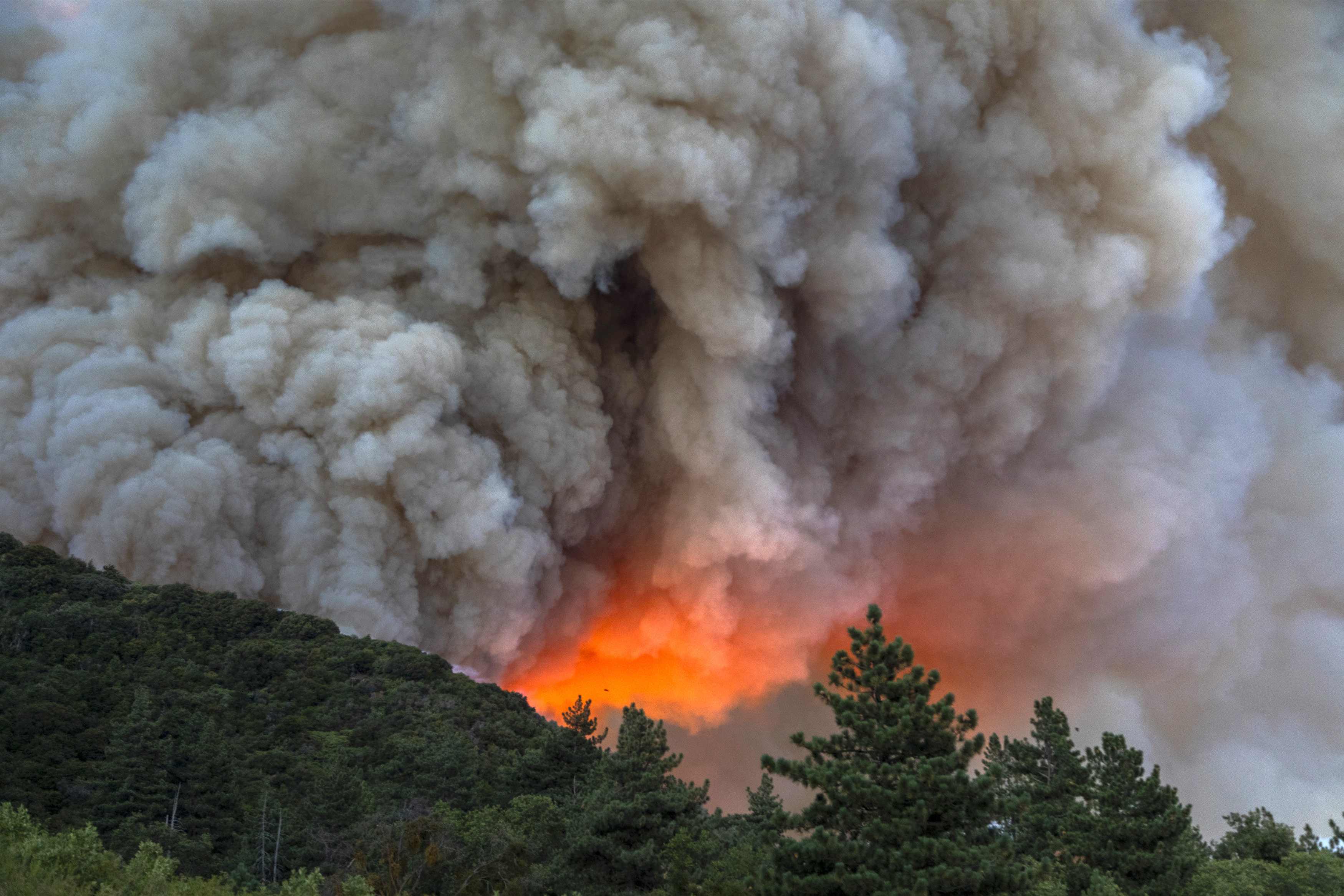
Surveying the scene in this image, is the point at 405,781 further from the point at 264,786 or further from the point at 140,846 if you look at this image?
the point at 140,846

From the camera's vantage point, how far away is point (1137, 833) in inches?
1035

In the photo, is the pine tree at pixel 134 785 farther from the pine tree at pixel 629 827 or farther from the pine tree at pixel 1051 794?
the pine tree at pixel 1051 794

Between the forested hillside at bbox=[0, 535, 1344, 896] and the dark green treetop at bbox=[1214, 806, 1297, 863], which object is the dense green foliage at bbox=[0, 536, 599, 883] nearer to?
the forested hillside at bbox=[0, 535, 1344, 896]

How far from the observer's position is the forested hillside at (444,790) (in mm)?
17781

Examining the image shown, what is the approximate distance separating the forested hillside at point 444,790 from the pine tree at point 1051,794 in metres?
0.09

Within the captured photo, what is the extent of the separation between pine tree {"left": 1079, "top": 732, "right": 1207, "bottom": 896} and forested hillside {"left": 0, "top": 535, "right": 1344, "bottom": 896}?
56 mm

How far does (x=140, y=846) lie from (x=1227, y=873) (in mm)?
28556

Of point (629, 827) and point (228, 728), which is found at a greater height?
point (228, 728)

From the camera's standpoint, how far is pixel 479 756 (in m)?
42.5

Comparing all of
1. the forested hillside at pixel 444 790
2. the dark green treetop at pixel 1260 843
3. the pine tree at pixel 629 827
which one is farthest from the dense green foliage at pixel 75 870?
the dark green treetop at pixel 1260 843

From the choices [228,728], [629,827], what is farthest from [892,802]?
[228,728]

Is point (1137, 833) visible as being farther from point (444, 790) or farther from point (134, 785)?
point (134, 785)

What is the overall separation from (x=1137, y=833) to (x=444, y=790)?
23.2 meters

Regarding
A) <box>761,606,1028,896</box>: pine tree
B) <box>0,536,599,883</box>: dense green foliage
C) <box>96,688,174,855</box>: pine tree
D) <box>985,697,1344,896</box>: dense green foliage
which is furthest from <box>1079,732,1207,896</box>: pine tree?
<box>96,688,174,855</box>: pine tree
